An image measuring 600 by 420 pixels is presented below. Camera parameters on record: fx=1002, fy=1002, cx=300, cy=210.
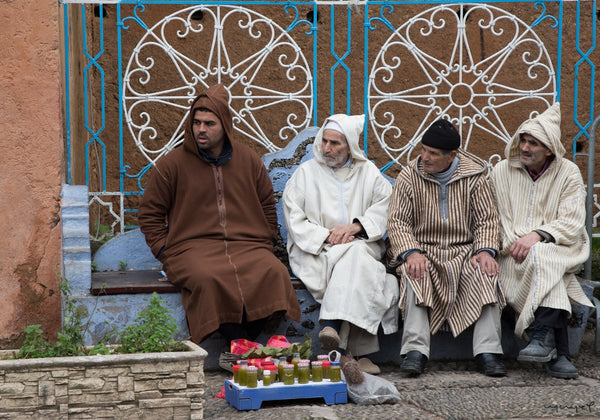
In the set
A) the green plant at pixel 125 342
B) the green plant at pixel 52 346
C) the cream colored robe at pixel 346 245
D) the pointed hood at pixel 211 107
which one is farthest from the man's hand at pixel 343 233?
the green plant at pixel 52 346

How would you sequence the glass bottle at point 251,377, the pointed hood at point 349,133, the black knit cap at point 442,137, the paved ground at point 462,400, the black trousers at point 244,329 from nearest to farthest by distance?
the paved ground at point 462,400, the glass bottle at point 251,377, the black trousers at point 244,329, the black knit cap at point 442,137, the pointed hood at point 349,133

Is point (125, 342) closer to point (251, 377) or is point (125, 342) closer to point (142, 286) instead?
point (251, 377)

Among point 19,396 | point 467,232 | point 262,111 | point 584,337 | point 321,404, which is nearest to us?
point 19,396

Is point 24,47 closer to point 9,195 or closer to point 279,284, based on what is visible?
point 9,195

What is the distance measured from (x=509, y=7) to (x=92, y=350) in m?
6.19

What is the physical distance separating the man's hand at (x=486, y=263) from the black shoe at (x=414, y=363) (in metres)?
0.60

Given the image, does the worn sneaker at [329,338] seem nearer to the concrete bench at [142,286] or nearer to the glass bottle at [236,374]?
the concrete bench at [142,286]

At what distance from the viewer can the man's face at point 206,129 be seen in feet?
19.3

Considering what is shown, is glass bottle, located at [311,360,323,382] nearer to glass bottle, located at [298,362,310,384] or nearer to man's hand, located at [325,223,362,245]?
glass bottle, located at [298,362,310,384]

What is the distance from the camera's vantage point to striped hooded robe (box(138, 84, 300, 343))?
559 centimetres

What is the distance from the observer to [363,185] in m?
6.20

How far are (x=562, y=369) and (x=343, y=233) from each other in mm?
1463

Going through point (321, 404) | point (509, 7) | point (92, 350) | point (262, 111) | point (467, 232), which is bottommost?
point (321, 404)

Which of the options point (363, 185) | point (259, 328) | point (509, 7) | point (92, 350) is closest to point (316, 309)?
point (259, 328)
